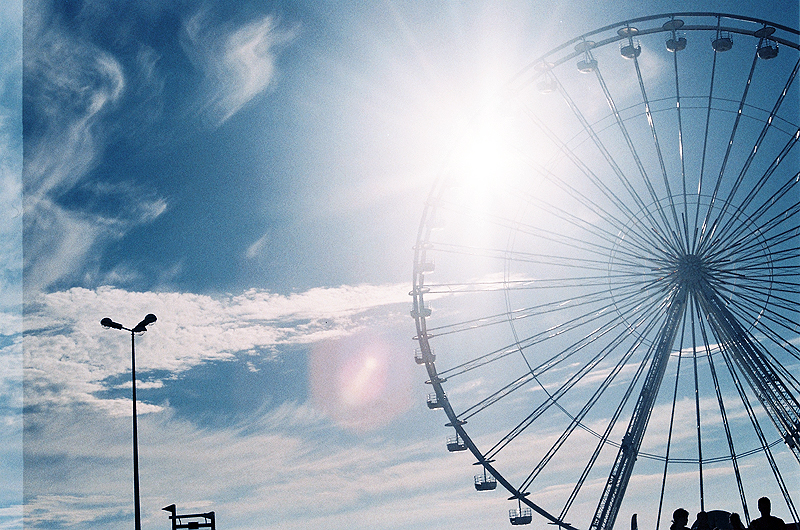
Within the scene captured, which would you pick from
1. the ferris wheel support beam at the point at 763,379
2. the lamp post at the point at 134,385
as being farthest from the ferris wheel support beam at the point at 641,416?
the lamp post at the point at 134,385

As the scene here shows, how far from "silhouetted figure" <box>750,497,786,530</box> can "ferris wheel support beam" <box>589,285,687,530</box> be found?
20.3 meters

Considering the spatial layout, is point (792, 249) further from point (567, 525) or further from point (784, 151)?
point (567, 525)

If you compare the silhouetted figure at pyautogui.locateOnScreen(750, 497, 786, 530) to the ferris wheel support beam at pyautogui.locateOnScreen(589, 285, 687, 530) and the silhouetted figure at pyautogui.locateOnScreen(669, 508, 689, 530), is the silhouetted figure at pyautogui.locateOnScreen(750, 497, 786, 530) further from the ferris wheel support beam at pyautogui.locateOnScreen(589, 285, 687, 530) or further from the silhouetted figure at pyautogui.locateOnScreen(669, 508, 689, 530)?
the ferris wheel support beam at pyautogui.locateOnScreen(589, 285, 687, 530)

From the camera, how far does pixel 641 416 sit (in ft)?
108

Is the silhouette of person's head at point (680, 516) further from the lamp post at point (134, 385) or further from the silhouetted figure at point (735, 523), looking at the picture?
the lamp post at point (134, 385)

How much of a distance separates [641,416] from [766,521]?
858 inches

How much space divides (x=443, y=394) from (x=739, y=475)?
1174 centimetres

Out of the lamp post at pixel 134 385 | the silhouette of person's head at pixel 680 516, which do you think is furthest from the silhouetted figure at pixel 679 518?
the lamp post at pixel 134 385

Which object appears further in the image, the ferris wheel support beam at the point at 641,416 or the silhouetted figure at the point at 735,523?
the ferris wheel support beam at the point at 641,416

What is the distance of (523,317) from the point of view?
3381cm

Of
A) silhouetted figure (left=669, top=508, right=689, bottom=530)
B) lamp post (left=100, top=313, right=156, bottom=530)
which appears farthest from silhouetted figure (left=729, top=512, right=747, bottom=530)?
lamp post (left=100, top=313, right=156, bottom=530)

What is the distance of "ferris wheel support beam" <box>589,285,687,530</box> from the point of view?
105 feet

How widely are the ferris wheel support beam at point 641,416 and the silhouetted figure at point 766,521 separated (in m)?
20.3

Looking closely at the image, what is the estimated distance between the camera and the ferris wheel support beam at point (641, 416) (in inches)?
1256
